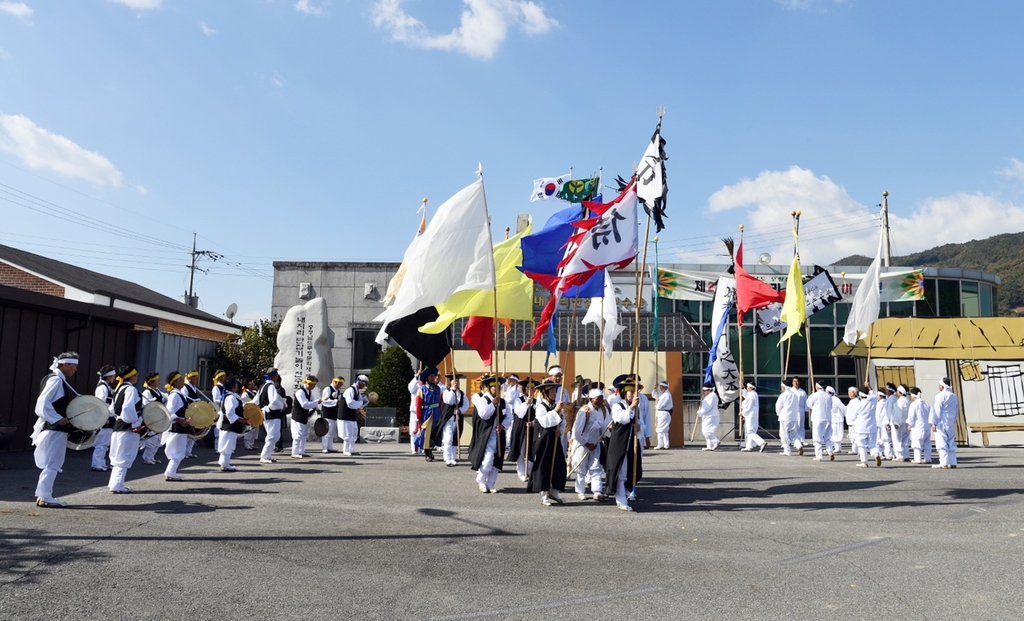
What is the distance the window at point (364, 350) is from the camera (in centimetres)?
2644

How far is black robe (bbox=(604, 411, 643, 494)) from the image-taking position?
9.53 meters

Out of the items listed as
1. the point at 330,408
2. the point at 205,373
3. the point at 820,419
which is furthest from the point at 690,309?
the point at 205,373

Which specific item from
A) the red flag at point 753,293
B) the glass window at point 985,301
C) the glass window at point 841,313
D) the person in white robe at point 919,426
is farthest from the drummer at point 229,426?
the glass window at point 985,301

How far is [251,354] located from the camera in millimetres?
26359

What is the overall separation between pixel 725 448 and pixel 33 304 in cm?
1764

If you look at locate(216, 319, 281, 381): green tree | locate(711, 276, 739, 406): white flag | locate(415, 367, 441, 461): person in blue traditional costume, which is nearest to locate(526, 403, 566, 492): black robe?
locate(415, 367, 441, 461): person in blue traditional costume

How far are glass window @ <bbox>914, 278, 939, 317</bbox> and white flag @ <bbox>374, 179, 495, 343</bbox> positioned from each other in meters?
23.7

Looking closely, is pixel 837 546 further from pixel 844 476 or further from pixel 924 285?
pixel 924 285

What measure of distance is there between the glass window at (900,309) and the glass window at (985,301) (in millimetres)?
3394

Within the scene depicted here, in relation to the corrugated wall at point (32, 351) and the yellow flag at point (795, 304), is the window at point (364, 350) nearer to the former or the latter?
the corrugated wall at point (32, 351)

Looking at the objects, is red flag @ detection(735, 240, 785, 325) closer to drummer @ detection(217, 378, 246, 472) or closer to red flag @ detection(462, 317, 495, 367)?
red flag @ detection(462, 317, 495, 367)

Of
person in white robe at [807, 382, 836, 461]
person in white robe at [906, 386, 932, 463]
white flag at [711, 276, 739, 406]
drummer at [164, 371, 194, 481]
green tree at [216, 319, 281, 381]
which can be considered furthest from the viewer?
green tree at [216, 319, 281, 381]

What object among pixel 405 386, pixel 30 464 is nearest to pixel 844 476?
pixel 405 386

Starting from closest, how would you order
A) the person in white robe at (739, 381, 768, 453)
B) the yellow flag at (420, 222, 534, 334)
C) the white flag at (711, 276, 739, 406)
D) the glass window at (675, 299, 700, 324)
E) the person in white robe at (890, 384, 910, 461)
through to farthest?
the yellow flag at (420, 222, 534, 334) → the person in white robe at (890, 384, 910, 461) → the person in white robe at (739, 381, 768, 453) → the white flag at (711, 276, 739, 406) → the glass window at (675, 299, 700, 324)
